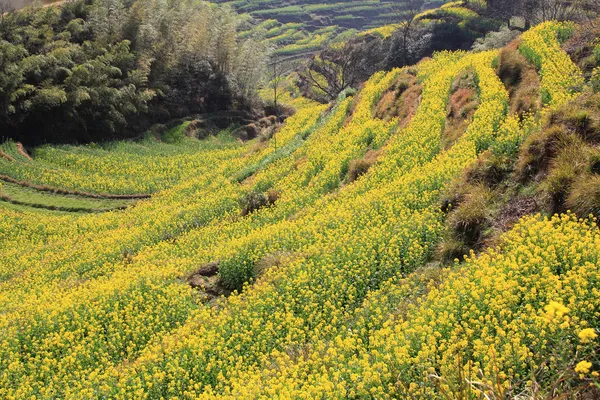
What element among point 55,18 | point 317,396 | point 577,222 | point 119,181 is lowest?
point 119,181

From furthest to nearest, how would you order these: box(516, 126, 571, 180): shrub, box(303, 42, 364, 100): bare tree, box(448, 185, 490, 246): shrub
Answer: box(303, 42, 364, 100): bare tree → box(448, 185, 490, 246): shrub → box(516, 126, 571, 180): shrub

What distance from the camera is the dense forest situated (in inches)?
1677

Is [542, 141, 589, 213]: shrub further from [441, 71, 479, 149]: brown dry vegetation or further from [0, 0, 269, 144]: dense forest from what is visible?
[0, 0, 269, 144]: dense forest

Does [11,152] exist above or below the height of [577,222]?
below

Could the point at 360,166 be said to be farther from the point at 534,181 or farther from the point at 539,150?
the point at 534,181

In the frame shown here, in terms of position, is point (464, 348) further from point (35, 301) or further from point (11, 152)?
point (11, 152)

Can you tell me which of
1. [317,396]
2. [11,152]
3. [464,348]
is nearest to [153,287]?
[317,396]

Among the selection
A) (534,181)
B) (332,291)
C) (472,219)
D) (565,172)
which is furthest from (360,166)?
(565,172)

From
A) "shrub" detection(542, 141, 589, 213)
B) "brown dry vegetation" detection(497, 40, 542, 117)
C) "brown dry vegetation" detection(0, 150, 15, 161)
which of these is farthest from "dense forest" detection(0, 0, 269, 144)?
"shrub" detection(542, 141, 589, 213)

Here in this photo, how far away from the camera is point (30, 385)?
1114 centimetres

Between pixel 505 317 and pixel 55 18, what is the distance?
58.2m

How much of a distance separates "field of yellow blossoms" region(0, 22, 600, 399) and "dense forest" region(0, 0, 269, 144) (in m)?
19.2

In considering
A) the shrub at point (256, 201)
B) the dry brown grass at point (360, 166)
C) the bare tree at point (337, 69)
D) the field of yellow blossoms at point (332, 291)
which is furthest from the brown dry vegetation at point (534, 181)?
the bare tree at point (337, 69)

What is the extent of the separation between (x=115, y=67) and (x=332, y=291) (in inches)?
1788
